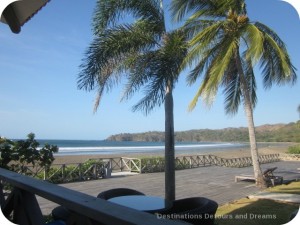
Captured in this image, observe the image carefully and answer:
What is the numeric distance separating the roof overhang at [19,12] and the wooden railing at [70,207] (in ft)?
4.30

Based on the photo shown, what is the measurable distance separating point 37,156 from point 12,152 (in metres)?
0.47

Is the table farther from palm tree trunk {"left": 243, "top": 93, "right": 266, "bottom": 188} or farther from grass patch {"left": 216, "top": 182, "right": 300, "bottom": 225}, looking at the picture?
palm tree trunk {"left": 243, "top": 93, "right": 266, "bottom": 188}

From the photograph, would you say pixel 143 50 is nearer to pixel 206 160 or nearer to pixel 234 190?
pixel 234 190

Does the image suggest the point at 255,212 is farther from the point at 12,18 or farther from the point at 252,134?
the point at 12,18

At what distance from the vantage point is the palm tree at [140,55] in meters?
5.68

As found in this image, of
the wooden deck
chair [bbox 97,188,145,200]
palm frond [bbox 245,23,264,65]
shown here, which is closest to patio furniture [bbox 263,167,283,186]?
the wooden deck

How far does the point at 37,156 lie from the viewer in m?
5.74

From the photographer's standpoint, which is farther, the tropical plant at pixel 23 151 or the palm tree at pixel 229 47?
the palm tree at pixel 229 47

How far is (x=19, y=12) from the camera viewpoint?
8.93 ft

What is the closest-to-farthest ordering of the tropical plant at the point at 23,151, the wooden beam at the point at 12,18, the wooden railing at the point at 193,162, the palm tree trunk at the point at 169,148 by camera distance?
the wooden beam at the point at 12,18 → the tropical plant at the point at 23,151 → the palm tree trunk at the point at 169,148 → the wooden railing at the point at 193,162

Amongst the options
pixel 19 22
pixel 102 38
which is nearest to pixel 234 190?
pixel 102 38

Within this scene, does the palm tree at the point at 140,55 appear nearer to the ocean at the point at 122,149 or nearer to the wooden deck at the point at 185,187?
the wooden deck at the point at 185,187

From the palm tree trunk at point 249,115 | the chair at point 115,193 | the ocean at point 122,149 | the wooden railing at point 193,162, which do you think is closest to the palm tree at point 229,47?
the palm tree trunk at point 249,115

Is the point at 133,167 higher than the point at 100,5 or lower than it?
lower
